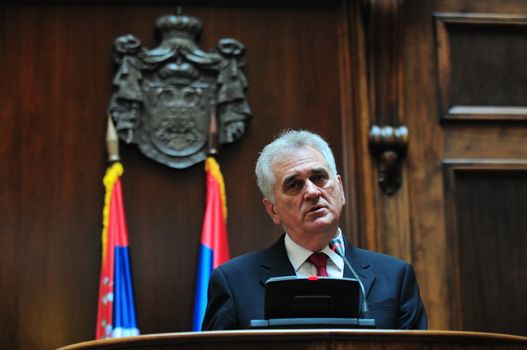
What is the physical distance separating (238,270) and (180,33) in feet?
5.75

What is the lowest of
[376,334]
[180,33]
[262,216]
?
[376,334]

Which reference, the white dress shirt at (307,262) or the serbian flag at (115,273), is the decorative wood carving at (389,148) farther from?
the white dress shirt at (307,262)

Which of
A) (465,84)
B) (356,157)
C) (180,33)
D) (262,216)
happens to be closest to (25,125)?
(180,33)

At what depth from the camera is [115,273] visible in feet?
13.6

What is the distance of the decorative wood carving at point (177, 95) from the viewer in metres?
4.38

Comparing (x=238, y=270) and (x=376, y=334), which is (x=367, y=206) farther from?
(x=376, y=334)

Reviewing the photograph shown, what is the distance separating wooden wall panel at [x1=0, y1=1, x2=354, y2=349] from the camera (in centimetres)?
425

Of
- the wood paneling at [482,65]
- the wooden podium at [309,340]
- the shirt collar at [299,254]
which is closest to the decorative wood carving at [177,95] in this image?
the wood paneling at [482,65]

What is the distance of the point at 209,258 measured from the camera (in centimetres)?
423

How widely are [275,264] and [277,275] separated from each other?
4 centimetres

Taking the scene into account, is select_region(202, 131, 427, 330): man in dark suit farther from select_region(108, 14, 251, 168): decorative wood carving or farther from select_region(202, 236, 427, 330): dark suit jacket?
select_region(108, 14, 251, 168): decorative wood carving

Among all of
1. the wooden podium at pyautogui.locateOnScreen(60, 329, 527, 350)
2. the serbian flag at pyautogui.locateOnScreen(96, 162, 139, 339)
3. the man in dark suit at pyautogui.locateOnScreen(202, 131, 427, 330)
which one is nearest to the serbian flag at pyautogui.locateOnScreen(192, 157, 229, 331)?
the serbian flag at pyautogui.locateOnScreen(96, 162, 139, 339)

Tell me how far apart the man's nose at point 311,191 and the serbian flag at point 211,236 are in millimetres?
1220

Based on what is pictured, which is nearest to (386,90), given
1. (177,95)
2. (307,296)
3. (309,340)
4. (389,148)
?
(389,148)
